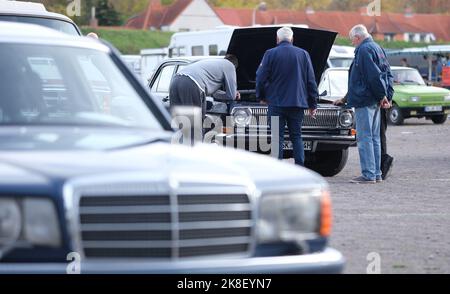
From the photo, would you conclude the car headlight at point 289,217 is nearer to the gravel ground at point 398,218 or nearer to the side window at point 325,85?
the gravel ground at point 398,218

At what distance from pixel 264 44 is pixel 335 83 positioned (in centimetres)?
534

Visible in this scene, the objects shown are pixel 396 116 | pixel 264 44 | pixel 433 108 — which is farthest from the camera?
pixel 396 116

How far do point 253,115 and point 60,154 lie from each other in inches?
371

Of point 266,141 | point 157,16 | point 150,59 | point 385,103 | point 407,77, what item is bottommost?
point 157,16

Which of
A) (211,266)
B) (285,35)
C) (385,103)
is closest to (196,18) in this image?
(285,35)

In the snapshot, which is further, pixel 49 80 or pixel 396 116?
pixel 396 116

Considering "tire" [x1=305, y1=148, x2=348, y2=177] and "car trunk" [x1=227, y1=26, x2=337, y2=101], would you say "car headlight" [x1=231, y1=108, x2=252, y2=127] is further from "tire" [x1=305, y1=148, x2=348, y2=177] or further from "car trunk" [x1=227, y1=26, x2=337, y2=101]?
"car trunk" [x1=227, y1=26, x2=337, y2=101]

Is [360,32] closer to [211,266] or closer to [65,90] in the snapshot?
[65,90]

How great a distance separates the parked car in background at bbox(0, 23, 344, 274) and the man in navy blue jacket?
7951mm

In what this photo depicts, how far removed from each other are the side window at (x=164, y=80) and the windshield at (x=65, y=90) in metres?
9.39

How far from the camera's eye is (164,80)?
15969mm

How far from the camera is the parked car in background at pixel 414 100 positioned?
30000 mm

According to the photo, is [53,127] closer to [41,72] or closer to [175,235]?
[41,72]

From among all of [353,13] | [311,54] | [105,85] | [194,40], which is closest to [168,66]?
[311,54]
